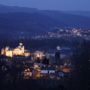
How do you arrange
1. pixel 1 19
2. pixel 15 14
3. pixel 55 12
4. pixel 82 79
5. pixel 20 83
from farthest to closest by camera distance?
pixel 55 12 → pixel 15 14 → pixel 1 19 → pixel 20 83 → pixel 82 79

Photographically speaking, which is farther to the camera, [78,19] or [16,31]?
[78,19]

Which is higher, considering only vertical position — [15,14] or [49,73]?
[15,14]

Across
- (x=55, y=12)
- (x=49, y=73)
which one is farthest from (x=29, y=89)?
(x=55, y=12)

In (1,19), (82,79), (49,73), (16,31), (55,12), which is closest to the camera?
(82,79)

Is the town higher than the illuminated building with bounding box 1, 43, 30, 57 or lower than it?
lower

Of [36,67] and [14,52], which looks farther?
[14,52]

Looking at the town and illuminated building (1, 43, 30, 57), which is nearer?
the town

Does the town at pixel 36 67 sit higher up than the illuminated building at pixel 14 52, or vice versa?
the illuminated building at pixel 14 52

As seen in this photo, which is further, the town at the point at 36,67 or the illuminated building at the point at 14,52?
the illuminated building at the point at 14,52

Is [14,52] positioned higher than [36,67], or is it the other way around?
[14,52]

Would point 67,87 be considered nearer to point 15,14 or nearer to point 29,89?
point 29,89
